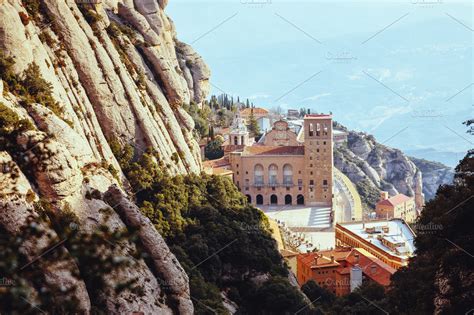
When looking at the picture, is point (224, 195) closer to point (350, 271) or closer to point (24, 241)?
point (350, 271)

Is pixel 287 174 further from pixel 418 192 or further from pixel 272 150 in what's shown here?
pixel 418 192

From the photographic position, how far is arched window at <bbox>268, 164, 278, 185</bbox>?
84.1 m

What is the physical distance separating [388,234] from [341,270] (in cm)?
1699

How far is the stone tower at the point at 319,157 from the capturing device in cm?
8275

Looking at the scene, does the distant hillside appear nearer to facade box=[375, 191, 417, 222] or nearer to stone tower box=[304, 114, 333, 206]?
facade box=[375, 191, 417, 222]

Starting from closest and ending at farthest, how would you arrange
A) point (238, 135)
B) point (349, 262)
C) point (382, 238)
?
point (349, 262)
point (382, 238)
point (238, 135)

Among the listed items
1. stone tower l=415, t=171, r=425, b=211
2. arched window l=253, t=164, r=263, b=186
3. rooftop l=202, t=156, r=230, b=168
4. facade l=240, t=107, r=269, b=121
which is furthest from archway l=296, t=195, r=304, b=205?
stone tower l=415, t=171, r=425, b=211

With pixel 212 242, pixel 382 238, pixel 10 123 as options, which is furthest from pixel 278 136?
pixel 10 123

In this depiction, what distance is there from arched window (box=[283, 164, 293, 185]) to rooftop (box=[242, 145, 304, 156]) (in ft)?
3.76

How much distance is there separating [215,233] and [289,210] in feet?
134

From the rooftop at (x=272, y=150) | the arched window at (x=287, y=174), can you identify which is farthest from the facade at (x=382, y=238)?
the rooftop at (x=272, y=150)

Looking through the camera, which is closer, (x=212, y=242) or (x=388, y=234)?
(x=212, y=242)

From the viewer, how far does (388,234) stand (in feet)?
227

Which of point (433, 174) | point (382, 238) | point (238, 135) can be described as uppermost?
point (238, 135)
